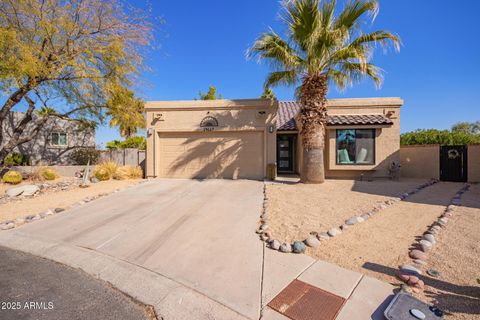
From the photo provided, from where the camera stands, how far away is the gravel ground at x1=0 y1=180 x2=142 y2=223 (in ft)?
20.0

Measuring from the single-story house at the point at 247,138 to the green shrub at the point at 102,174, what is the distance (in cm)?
202

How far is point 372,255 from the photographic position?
3395 millimetres

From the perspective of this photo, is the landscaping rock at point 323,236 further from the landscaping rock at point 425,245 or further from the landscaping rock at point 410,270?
the landscaping rock at point 425,245

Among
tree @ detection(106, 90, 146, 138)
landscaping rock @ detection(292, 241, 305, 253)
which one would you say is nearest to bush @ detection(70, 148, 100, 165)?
tree @ detection(106, 90, 146, 138)

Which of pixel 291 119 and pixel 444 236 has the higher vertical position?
pixel 291 119

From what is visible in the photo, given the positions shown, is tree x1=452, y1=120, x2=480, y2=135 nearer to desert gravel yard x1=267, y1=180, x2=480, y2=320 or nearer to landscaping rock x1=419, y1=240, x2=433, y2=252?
desert gravel yard x1=267, y1=180, x2=480, y2=320

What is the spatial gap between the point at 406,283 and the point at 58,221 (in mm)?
7180

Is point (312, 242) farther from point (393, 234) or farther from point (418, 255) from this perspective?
point (393, 234)

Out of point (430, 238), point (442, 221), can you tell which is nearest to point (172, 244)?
point (430, 238)

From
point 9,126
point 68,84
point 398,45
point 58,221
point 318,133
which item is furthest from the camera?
point 9,126

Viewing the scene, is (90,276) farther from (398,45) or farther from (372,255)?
(398,45)

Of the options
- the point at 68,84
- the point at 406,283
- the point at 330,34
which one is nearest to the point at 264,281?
the point at 406,283

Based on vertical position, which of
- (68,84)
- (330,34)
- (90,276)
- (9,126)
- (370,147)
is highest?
(330,34)

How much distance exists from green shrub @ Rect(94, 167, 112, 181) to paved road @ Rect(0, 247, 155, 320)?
806 centimetres
